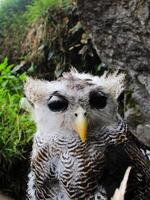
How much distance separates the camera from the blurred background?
3086 millimetres

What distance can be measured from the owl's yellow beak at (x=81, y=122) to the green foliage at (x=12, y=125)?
0.95m

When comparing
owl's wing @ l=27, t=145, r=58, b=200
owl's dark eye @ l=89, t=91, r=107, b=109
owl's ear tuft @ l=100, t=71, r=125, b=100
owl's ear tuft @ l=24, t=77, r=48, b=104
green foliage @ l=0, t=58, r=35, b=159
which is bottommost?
green foliage @ l=0, t=58, r=35, b=159

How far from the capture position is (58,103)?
226 cm

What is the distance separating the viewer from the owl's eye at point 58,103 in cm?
225

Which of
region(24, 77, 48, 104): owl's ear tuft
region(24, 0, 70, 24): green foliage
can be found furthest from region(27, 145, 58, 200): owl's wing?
region(24, 0, 70, 24): green foliage

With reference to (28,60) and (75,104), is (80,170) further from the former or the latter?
(28,60)

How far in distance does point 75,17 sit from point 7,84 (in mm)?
592

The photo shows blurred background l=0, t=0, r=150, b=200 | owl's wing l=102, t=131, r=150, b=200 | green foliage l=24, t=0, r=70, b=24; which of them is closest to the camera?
owl's wing l=102, t=131, r=150, b=200

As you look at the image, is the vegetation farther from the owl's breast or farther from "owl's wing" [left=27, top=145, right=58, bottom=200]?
the owl's breast

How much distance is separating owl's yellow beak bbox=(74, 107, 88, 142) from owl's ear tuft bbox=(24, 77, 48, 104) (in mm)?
252

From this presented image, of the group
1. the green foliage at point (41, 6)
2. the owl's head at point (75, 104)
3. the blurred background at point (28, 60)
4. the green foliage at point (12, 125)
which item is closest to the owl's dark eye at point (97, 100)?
the owl's head at point (75, 104)

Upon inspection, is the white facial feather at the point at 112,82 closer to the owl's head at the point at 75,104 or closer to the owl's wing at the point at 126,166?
the owl's head at the point at 75,104

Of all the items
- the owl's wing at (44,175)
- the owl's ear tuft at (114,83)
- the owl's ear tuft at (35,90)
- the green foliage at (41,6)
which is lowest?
the owl's wing at (44,175)

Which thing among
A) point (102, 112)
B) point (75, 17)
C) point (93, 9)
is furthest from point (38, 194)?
point (75, 17)
